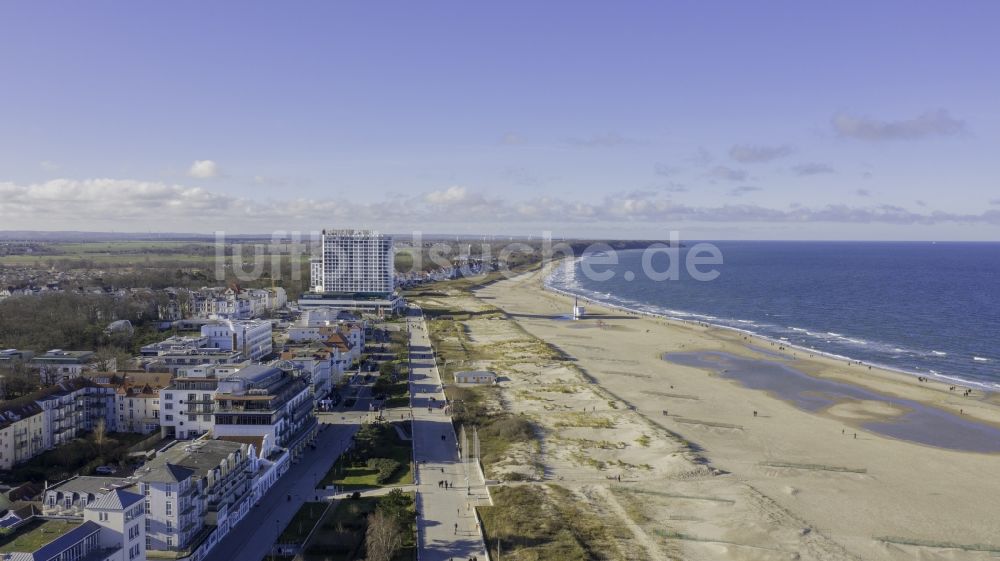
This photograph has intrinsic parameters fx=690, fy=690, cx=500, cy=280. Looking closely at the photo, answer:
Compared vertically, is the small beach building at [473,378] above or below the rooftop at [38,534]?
below

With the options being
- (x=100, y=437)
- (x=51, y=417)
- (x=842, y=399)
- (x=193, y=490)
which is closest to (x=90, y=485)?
(x=193, y=490)

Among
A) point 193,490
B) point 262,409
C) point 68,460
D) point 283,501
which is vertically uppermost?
point 262,409

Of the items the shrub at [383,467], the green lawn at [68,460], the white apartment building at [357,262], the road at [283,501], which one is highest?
the white apartment building at [357,262]

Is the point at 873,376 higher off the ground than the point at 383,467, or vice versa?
the point at 873,376

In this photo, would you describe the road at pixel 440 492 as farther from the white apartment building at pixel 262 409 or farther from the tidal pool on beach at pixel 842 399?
the tidal pool on beach at pixel 842 399

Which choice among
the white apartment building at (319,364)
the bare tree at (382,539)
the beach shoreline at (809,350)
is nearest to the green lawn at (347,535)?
the bare tree at (382,539)

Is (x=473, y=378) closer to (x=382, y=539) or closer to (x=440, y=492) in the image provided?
(x=440, y=492)
